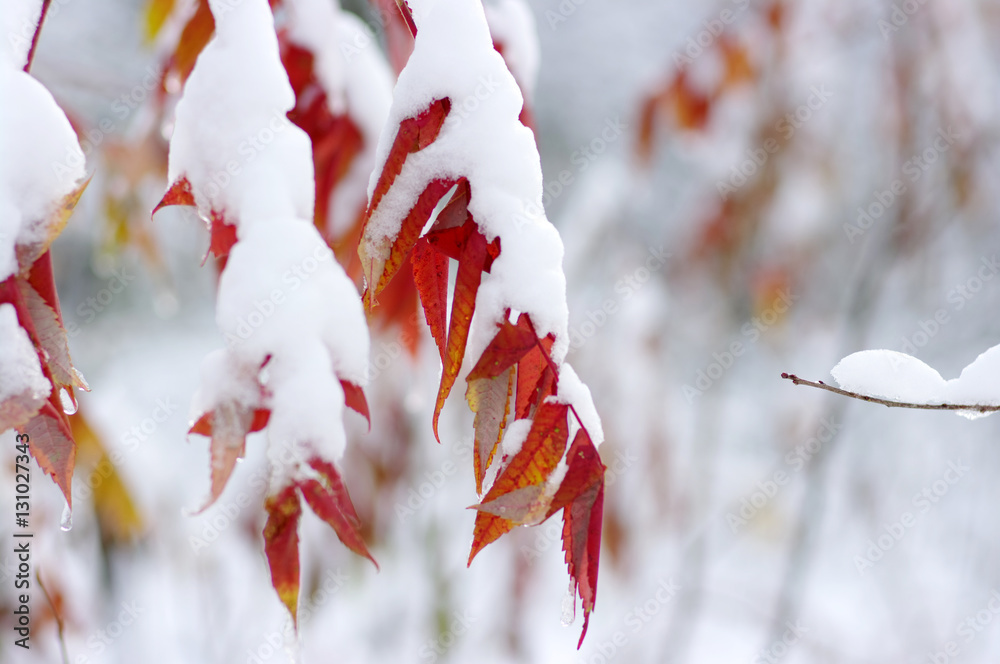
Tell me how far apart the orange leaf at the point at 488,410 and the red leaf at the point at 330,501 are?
0.08m

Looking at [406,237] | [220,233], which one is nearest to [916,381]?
[406,237]

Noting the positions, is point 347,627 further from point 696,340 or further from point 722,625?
point 696,340

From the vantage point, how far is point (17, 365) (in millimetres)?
359

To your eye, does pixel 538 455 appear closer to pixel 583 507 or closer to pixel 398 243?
pixel 583 507

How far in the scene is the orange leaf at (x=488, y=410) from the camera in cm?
36

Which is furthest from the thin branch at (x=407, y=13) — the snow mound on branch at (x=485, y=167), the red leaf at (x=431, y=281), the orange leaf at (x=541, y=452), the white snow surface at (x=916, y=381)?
the white snow surface at (x=916, y=381)

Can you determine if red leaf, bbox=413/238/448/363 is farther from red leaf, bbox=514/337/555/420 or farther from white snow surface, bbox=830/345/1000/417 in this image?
white snow surface, bbox=830/345/1000/417

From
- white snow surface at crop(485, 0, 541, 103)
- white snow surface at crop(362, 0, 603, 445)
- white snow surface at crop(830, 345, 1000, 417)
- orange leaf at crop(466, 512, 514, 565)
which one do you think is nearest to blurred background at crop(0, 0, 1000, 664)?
white snow surface at crop(485, 0, 541, 103)

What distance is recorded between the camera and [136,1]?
4461 millimetres

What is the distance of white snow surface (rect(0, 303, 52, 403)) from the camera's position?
36 cm

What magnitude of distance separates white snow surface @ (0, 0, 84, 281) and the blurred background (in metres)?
0.28

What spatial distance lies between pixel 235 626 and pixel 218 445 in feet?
10.2

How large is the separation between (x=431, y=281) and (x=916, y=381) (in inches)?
12.9

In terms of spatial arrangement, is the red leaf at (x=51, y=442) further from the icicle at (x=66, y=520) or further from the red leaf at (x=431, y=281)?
the red leaf at (x=431, y=281)
